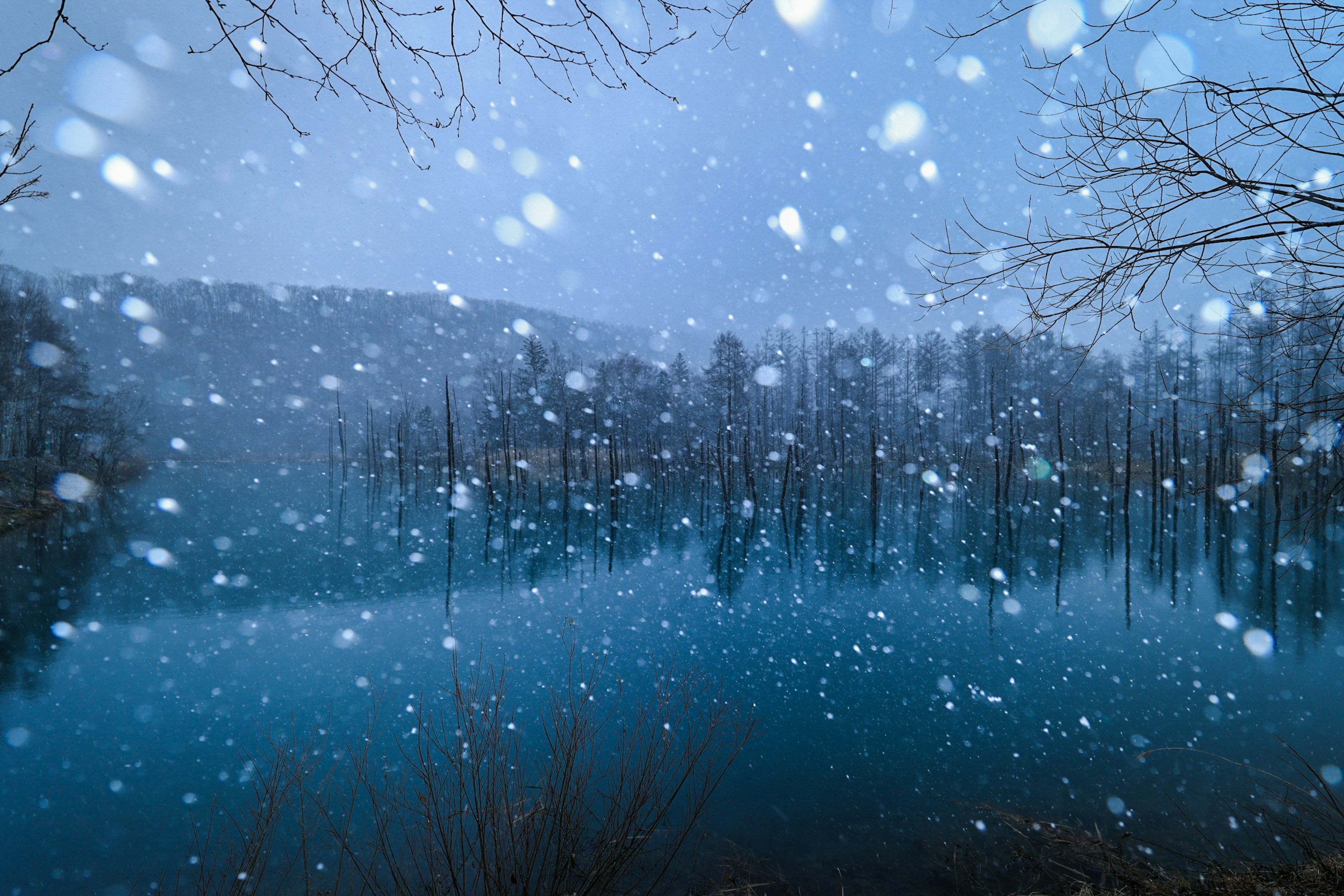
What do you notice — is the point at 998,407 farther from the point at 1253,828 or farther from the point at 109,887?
the point at 109,887

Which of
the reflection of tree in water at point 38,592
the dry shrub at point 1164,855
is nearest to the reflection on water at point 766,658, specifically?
the reflection of tree in water at point 38,592

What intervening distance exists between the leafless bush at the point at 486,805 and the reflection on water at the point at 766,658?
63cm

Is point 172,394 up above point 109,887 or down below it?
above

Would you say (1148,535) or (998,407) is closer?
(1148,535)

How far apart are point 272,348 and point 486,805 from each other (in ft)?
520

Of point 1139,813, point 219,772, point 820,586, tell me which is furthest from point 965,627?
point 219,772

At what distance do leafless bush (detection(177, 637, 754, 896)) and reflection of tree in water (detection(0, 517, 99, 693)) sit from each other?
19.6ft

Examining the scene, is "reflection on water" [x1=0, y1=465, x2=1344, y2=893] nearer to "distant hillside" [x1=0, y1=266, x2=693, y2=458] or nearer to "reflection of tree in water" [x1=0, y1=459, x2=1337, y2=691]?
"reflection of tree in water" [x1=0, y1=459, x2=1337, y2=691]

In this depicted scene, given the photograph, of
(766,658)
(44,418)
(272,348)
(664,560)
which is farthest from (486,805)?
(272,348)

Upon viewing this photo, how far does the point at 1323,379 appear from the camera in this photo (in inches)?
104

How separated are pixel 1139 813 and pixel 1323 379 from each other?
16.1 feet

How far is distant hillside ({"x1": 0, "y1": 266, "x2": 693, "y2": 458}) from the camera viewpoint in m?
103

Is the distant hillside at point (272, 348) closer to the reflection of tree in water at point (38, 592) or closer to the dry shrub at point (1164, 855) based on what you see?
the reflection of tree in water at point (38, 592)

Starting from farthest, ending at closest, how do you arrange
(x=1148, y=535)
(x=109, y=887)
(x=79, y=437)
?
(x=79, y=437) → (x=1148, y=535) → (x=109, y=887)
